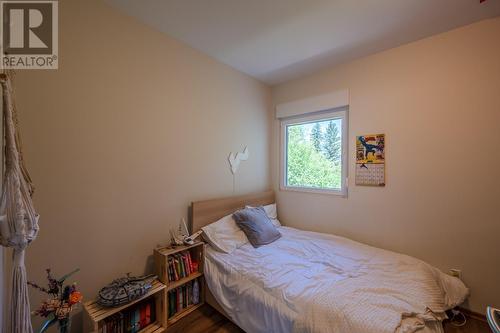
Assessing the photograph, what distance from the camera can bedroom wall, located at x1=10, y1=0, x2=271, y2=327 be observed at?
1383 millimetres

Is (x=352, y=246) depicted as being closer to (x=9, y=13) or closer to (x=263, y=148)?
(x=263, y=148)

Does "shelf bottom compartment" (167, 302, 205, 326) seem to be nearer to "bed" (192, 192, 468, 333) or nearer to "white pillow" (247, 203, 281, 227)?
"bed" (192, 192, 468, 333)

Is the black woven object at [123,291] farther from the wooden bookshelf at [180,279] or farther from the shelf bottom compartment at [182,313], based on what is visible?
the shelf bottom compartment at [182,313]

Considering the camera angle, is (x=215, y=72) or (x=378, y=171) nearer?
(x=378, y=171)

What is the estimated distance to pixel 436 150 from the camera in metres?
1.98

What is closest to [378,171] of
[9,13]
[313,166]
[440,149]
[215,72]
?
[440,149]

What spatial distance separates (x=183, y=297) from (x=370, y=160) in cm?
241

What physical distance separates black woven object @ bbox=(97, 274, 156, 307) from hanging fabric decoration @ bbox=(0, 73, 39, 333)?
0.52 meters

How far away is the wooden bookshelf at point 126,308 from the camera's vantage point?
133 centimetres

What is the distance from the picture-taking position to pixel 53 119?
1.40 meters

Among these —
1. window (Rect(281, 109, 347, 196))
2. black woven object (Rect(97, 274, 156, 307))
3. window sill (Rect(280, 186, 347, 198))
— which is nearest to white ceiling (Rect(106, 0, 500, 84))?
window (Rect(281, 109, 347, 196))

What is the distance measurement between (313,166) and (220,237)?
1.60 meters

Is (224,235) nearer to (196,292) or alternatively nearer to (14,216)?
(196,292)

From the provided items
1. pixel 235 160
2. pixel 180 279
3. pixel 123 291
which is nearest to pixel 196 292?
pixel 180 279
